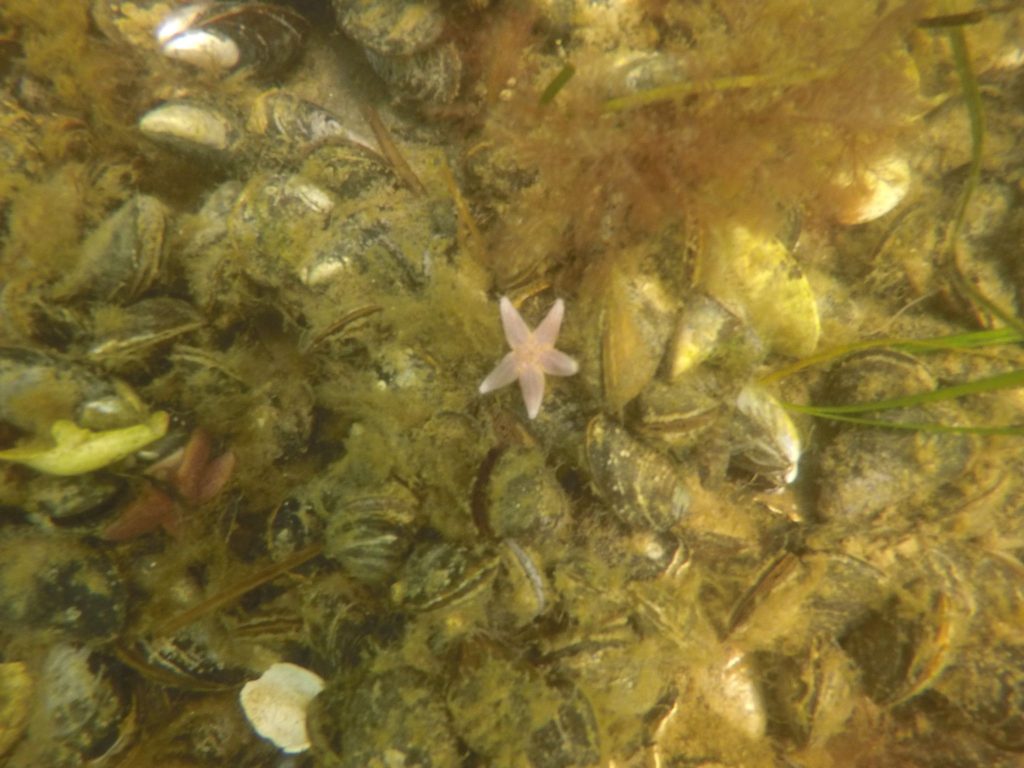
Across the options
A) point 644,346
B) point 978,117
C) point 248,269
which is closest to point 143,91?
point 248,269

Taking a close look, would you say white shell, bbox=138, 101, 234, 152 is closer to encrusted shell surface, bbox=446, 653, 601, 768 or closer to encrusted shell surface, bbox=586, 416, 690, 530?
encrusted shell surface, bbox=586, 416, 690, 530

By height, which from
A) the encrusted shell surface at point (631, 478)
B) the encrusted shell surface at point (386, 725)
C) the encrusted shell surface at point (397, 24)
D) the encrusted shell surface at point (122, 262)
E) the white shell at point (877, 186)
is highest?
the encrusted shell surface at point (397, 24)

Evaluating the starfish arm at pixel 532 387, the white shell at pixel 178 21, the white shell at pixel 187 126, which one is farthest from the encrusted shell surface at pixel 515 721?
the white shell at pixel 178 21

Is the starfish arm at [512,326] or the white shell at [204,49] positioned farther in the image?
the white shell at [204,49]

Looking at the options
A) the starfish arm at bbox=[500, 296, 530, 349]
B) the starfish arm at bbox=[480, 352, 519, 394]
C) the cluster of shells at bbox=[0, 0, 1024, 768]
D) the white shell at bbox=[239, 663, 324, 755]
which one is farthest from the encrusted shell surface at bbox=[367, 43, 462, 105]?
the white shell at bbox=[239, 663, 324, 755]

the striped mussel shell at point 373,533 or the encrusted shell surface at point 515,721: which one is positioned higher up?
the striped mussel shell at point 373,533

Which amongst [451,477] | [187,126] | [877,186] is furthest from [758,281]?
[187,126]

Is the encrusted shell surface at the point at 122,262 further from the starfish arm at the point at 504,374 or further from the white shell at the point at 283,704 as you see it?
the white shell at the point at 283,704
